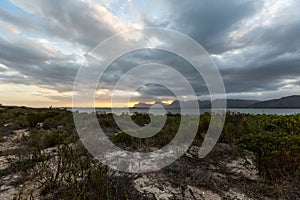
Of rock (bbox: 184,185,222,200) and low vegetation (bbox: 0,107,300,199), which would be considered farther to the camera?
rock (bbox: 184,185,222,200)

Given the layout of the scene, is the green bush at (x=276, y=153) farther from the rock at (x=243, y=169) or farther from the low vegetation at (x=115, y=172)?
the rock at (x=243, y=169)

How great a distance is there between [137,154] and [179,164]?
4.01 feet

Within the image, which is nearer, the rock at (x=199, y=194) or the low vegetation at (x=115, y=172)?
the low vegetation at (x=115, y=172)

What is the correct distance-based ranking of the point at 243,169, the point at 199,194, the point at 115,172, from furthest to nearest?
the point at 243,169
the point at 115,172
the point at 199,194

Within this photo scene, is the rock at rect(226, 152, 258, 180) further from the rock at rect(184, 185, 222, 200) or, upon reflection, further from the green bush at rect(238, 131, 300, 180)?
the rock at rect(184, 185, 222, 200)

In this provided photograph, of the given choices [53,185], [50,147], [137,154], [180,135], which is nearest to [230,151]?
[180,135]

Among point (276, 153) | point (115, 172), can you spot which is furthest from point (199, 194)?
point (276, 153)

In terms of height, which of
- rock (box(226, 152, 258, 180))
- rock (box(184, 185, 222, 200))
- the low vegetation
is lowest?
rock (box(184, 185, 222, 200))

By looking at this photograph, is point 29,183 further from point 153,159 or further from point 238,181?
point 238,181

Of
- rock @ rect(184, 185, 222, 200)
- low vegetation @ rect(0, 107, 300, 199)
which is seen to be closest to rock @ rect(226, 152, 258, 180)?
low vegetation @ rect(0, 107, 300, 199)

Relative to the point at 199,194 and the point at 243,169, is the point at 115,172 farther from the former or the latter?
the point at 243,169

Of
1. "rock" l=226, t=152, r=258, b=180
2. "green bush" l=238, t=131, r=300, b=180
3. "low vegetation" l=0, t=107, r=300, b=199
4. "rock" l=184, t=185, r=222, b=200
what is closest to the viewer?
"low vegetation" l=0, t=107, r=300, b=199

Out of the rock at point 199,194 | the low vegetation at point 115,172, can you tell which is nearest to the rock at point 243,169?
the low vegetation at point 115,172

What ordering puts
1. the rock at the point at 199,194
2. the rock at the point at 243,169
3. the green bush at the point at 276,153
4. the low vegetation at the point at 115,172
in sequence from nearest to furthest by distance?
1. the low vegetation at the point at 115,172
2. the rock at the point at 199,194
3. the green bush at the point at 276,153
4. the rock at the point at 243,169
